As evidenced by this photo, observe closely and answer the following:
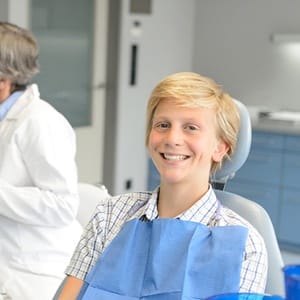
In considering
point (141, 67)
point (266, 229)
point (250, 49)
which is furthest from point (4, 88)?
point (250, 49)

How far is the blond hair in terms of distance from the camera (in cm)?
139

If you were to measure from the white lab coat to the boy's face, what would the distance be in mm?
540

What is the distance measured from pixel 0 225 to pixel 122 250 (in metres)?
0.65

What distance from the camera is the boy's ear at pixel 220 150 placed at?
1.48 metres

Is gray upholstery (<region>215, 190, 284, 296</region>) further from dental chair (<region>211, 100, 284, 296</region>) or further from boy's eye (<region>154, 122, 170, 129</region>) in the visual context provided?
boy's eye (<region>154, 122, 170, 129</region>)

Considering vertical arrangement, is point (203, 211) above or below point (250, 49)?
below

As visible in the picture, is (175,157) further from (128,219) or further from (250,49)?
(250,49)

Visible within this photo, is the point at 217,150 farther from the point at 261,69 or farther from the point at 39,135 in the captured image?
the point at 261,69

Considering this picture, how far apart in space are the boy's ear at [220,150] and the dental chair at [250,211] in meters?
0.09

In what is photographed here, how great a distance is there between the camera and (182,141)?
54.6 inches

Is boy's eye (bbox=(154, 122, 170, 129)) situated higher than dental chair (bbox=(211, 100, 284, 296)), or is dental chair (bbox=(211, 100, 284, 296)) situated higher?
boy's eye (bbox=(154, 122, 170, 129))

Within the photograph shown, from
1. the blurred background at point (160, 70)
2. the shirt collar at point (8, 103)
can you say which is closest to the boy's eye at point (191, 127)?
the shirt collar at point (8, 103)

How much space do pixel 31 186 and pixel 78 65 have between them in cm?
264

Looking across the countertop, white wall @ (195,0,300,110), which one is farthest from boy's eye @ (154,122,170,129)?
white wall @ (195,0,300,110)
